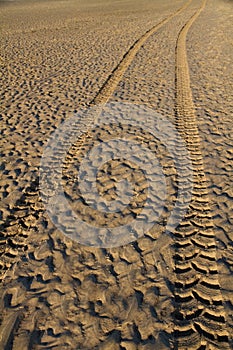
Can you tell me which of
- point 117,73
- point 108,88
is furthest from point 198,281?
point 117,73

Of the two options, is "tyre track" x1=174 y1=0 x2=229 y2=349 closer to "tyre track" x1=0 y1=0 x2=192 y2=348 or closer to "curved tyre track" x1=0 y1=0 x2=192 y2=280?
"tyre track" x1=0 y1=0 x2=192 y2=348

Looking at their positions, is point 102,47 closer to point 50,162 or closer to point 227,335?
point 50,162

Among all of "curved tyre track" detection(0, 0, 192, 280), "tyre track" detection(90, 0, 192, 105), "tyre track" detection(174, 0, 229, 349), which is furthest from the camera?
"tyre track" detection(90, 0, 192, 105)

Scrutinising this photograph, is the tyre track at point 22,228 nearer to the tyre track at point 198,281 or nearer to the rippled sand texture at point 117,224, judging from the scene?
the rippled sand texture at point 117,224

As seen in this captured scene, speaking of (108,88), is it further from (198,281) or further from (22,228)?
(198,281)

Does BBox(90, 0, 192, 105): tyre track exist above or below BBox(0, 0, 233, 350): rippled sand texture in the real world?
above

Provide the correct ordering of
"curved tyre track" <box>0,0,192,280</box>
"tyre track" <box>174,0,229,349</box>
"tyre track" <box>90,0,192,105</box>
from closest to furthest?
"tyre track" <box>174,0,229,349</box>
"curved tyre track" <box>0,0,192,280</box>
"tyre track" <box>90,0,192,105</box>

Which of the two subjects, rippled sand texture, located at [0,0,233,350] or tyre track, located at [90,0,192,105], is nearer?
rippled sand texture, located at [0,0,233,350]

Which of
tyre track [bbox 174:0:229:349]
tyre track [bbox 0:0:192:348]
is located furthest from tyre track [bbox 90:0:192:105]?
tyre track [bbox 174:0:229:349]

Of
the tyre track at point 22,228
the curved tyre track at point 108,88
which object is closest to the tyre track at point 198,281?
the tyre track at point 22,228
